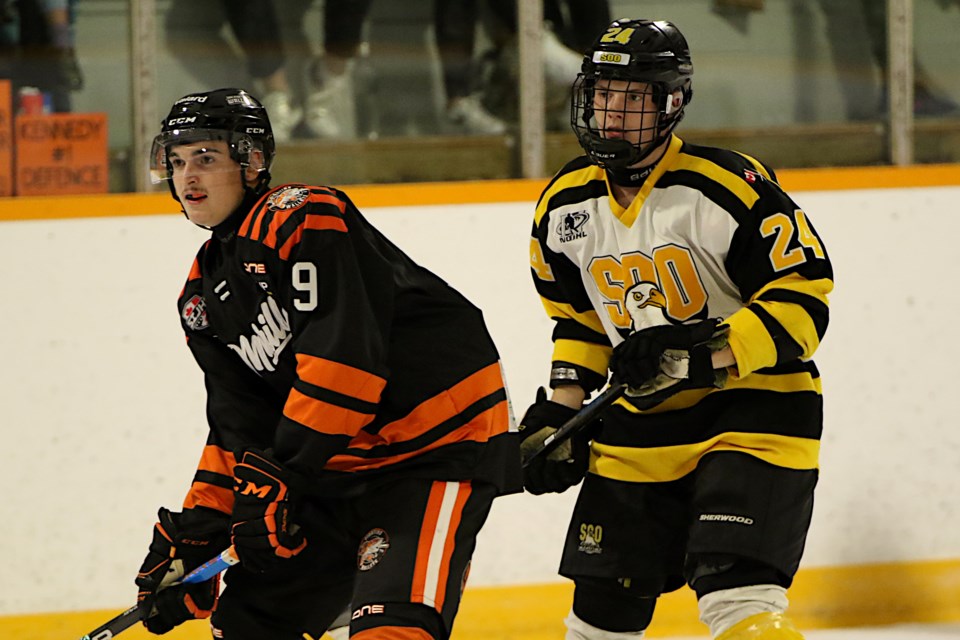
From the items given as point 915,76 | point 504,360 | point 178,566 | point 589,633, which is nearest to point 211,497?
point 178,566

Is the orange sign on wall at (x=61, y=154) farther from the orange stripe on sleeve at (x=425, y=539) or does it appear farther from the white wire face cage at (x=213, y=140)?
the orange stripe on sleeve at (x=425, y=539)

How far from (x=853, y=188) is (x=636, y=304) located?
1.57m

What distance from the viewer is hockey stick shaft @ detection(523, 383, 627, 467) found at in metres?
2.33

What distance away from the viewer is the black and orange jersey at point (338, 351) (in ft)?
6.23

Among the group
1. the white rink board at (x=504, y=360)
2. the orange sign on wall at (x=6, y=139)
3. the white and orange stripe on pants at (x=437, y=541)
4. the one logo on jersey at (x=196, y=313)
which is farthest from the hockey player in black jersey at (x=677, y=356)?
the orange sign on wall at (x=6, y=139)

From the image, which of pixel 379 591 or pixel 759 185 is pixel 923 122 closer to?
pixel 759 185

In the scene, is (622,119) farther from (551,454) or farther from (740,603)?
(740,603)

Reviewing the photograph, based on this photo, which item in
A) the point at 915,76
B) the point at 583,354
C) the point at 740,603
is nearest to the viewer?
the point at 740,603

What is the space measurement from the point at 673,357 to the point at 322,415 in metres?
0.58

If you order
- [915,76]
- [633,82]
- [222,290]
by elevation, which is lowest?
[222,290]

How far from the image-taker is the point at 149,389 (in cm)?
337

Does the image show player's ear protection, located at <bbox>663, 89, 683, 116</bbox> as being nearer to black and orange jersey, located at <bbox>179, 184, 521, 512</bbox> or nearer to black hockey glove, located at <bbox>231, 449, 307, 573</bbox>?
black and orange jersey, located at <bbox>179, 184, 521, 512</bbox>

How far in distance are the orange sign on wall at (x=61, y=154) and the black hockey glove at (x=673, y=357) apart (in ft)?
6.19

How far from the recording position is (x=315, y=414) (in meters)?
1.89
